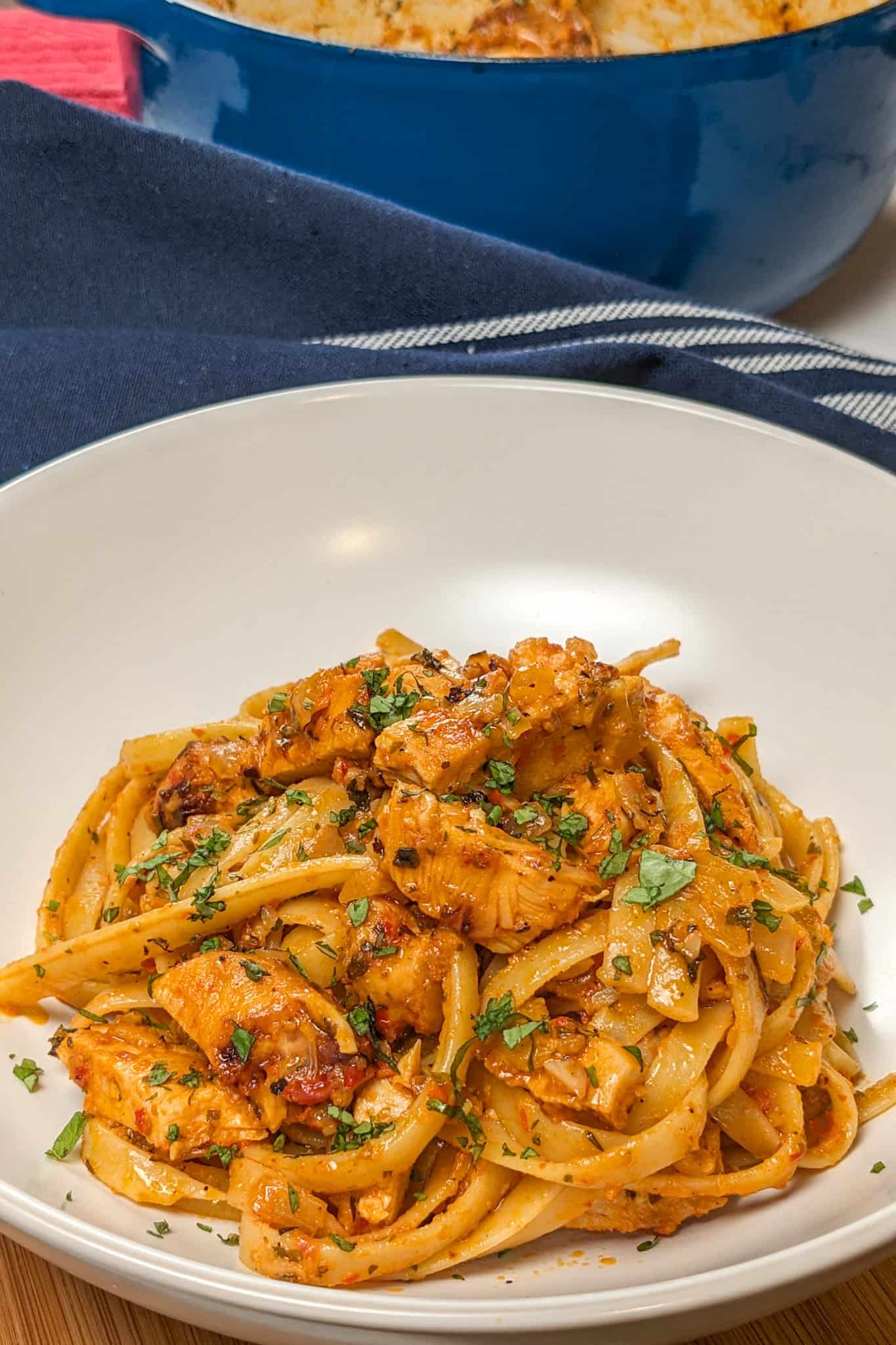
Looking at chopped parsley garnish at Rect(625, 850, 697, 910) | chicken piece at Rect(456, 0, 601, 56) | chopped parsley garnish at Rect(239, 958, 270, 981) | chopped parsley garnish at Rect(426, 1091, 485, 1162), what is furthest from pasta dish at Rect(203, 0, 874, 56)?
chopped parsley garnish at Rect(426, 1091, 485, 1162)

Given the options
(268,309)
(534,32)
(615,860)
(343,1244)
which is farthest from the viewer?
(534,32)

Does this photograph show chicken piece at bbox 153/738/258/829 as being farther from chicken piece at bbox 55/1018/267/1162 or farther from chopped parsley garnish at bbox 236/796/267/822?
chicken piece at bbox 55/1018/267/1162

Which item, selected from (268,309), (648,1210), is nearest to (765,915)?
(648,1210)

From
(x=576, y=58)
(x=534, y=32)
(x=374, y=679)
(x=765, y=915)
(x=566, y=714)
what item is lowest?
(x=765, y=915)

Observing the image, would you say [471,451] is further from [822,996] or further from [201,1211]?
[201,1211]

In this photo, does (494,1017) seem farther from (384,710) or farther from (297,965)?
(384,710)

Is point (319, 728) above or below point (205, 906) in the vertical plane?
above
